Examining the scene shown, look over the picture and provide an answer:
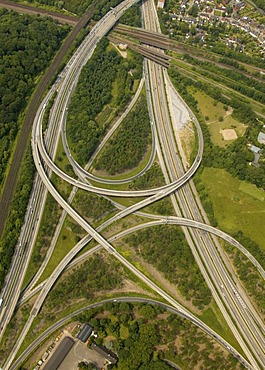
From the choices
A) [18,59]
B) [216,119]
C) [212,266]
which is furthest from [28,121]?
[212,266]

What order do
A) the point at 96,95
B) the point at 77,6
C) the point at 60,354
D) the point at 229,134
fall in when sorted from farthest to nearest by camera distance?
the point at 77,6 → the point at 96,95 → the point at 229,134 → the point at 60,354

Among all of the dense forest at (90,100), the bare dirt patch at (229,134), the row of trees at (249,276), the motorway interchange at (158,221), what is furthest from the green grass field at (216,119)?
the row of trees at (249,276)

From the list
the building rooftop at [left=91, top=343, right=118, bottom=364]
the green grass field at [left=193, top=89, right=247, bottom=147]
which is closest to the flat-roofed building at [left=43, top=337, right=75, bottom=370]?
the building rooftop at [left=91, top=343, right=118, bottom=364]

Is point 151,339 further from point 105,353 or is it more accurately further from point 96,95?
point 96,95

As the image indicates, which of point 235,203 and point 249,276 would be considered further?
point 235,203

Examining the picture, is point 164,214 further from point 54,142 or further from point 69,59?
point 69,59

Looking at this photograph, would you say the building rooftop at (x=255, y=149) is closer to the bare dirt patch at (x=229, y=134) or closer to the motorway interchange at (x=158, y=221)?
the bare dirt patch at (x=229, y=134)

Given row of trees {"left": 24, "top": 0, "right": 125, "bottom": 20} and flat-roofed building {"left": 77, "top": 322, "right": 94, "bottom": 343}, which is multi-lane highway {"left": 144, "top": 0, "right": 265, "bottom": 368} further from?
row of trees {"left": 24, "top": 0, "right": 125, "bottom": 20}

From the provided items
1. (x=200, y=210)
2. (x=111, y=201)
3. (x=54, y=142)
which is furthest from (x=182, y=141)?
(x=54, y=142)
